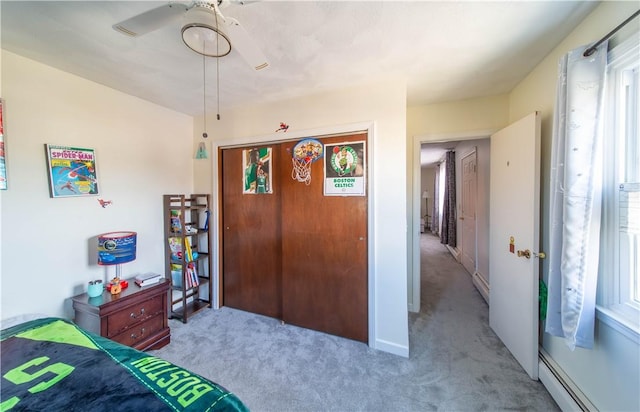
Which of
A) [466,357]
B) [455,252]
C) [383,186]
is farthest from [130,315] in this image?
[455,252]

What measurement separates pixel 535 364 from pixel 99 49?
147 inches

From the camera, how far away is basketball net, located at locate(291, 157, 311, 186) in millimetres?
2248

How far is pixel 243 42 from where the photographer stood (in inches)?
43.4

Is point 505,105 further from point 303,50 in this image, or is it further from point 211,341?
point 211,341

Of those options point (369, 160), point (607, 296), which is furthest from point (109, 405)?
point (607, 296)

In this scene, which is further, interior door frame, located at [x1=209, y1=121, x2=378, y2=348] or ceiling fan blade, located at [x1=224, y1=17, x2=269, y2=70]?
interior door frame, located at [x1=209, y1=121, x2=378, y2=348]

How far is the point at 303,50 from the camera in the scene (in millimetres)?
1565

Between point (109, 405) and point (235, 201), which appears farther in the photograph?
point (235, 201)

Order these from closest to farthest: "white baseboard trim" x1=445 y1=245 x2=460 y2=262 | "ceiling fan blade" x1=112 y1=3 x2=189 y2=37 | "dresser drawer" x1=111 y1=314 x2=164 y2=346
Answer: "ceiling fan blade" x1=112 y1=3 x2=189 y2=37, "dresser drawer" x1=111 y1=314 x2=164 y2=346, "white baseboard trim" x1=445 y1=245 x2=460 y2=262

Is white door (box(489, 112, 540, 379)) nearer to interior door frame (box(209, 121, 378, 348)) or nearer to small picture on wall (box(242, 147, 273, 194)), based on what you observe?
interior door frame (box(209, 121, 378, 348))

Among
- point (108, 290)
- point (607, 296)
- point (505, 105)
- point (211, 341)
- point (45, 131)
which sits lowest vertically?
point (211, 341)

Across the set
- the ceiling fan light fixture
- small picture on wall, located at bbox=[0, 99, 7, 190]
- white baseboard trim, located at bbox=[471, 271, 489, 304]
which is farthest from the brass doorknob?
small picture on wall, located at bbox=[0, 99, 7, 190]

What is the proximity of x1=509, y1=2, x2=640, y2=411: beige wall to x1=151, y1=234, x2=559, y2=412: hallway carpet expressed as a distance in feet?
1.01

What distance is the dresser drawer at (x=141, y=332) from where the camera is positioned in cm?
185
